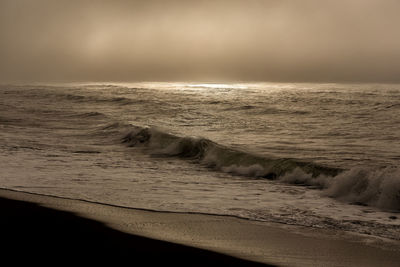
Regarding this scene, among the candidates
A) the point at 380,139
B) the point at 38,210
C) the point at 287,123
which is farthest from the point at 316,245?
the point at 287,123

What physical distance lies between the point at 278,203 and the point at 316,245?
2.73 metres

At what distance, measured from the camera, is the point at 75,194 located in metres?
8.89

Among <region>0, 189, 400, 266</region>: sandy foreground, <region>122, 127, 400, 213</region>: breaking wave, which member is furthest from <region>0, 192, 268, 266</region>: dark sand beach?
<region>122, 127, 400, 213</region>: breaking wave

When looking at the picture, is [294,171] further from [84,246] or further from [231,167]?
[84,246]

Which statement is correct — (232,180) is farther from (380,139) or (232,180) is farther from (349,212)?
(380,139)

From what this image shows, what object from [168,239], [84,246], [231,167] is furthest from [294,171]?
[84,246]

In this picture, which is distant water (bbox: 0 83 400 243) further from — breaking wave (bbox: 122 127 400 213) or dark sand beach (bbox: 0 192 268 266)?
dark sand beach (bbox: 0 192 268 266)

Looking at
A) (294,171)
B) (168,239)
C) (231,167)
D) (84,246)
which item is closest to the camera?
(84,246)

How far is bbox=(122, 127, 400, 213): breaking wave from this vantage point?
9.29 metres

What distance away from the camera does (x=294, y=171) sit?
39.2 ft

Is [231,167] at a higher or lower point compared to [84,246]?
lower

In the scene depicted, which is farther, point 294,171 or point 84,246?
point 294,171

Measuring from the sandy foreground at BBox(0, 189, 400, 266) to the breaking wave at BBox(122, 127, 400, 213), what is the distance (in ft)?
8.92

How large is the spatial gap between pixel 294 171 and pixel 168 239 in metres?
6.30
